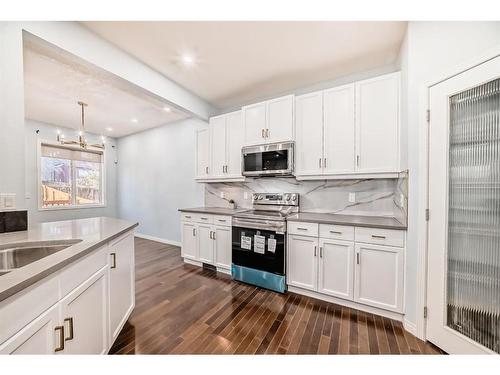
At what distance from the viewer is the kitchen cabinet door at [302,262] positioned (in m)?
2.24

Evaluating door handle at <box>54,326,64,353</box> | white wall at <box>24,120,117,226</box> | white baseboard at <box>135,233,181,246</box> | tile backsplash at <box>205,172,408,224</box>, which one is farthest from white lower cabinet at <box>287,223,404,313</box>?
white wall at <box>24,120,117,226</box>

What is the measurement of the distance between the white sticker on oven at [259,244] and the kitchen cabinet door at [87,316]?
1.56 m

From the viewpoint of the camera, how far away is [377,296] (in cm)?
193

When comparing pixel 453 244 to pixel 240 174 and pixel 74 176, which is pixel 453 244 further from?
pixel 74 176

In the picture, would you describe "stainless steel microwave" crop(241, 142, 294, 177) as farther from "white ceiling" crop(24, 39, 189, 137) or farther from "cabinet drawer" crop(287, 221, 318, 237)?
"white ceiling" crop(24, 39, 189, 137)

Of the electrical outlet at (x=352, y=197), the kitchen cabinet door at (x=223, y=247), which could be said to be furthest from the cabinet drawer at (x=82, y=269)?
the electrical outlet at (x=352, y=197)

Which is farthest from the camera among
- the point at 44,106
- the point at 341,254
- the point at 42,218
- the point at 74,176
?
the point at 74,176

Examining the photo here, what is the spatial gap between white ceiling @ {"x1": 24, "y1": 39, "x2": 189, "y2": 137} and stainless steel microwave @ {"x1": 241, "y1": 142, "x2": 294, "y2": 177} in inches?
57.6

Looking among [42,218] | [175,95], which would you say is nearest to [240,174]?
[175,95]

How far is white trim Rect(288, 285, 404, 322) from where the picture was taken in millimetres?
1891

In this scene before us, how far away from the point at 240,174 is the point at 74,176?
4.61m

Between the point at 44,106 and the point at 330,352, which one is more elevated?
the point at 44,106
